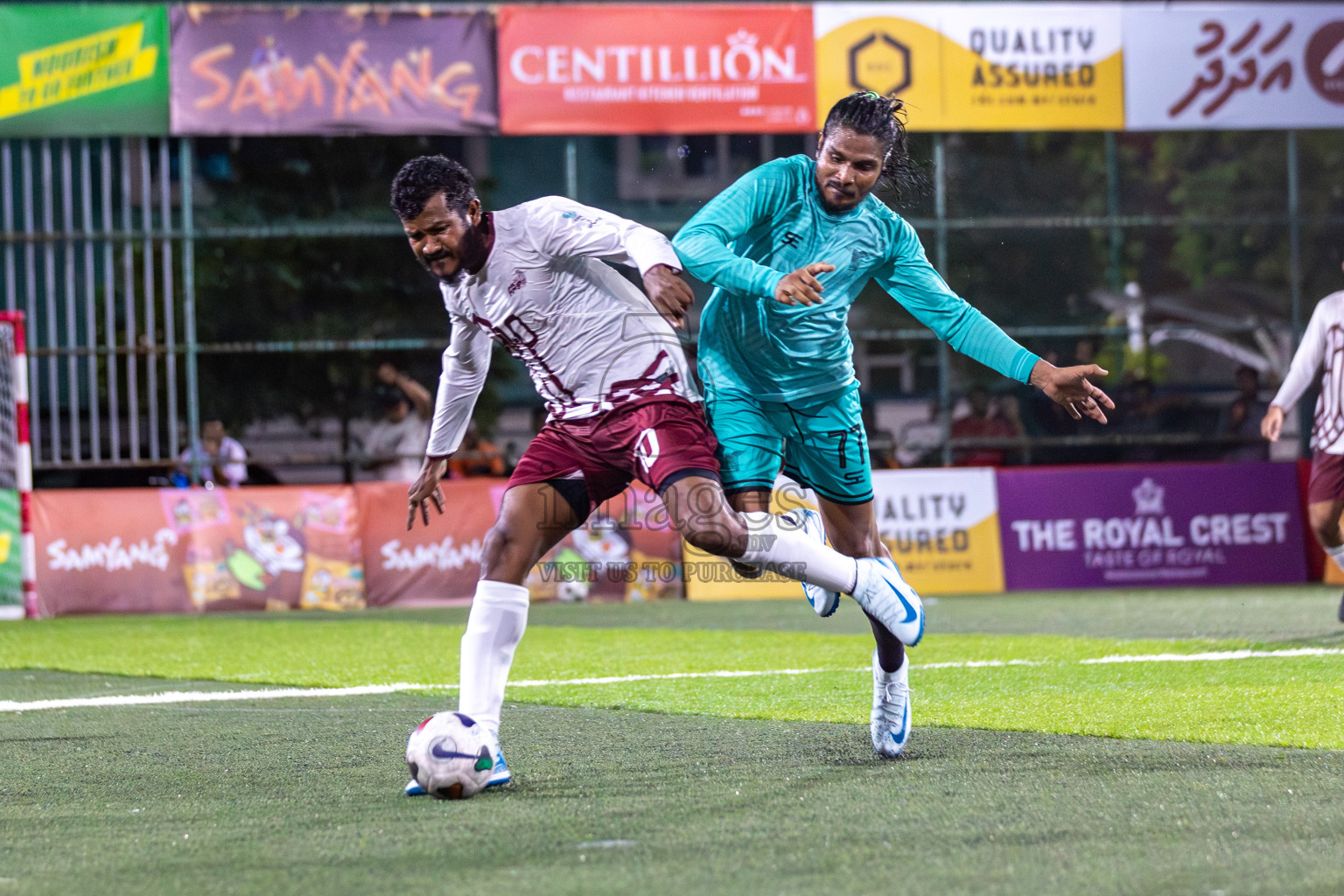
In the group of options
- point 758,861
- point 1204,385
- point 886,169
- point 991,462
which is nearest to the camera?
point 758,861

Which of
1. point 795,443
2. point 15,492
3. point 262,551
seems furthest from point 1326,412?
point 15,492

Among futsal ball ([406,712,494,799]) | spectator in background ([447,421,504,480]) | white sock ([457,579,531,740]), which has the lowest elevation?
futsal ball ([406,712,494,799])

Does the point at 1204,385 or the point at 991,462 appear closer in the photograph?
the point at 991,462

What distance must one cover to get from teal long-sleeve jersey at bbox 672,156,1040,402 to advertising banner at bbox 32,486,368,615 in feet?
31.4

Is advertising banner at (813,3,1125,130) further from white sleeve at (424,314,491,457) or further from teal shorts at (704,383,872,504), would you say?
white sleeve at (424,314,491,457)

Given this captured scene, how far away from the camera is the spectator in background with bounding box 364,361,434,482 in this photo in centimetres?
1544

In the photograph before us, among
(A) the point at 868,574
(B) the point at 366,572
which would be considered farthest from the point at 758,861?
(B) the point at 366,572

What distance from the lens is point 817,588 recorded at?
525 centimetres

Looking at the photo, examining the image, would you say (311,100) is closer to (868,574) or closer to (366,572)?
(366,572)

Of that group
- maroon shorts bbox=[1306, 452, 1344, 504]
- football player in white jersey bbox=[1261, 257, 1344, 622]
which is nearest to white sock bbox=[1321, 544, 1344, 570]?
football player in white jersey bbox=[1261, 257, 1344, 622]

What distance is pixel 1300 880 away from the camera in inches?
125

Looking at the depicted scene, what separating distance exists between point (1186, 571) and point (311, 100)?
30.5 ft

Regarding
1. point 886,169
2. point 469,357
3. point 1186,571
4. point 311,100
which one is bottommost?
point 1186,571

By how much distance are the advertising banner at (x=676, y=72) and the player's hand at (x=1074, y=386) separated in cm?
1080
